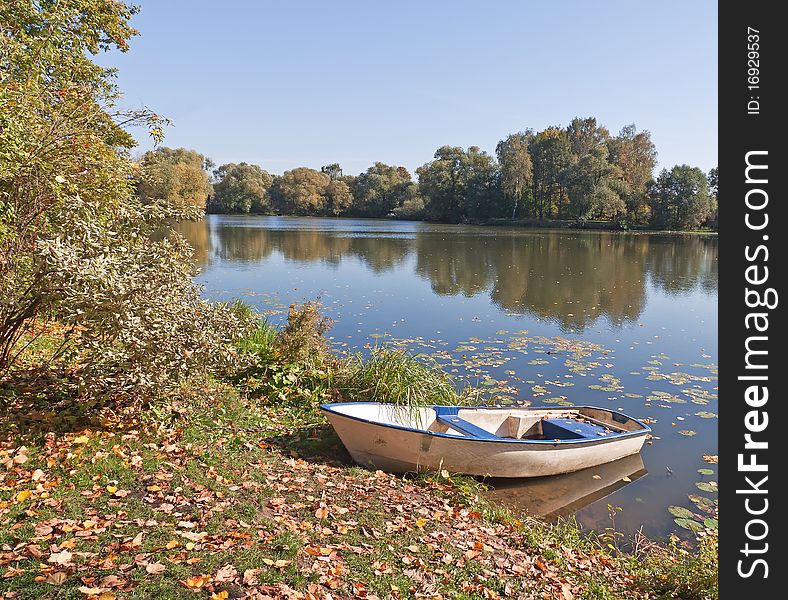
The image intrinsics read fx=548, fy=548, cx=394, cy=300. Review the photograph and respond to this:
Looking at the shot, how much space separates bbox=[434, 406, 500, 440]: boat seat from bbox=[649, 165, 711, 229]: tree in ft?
240

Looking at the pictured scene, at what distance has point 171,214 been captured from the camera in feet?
25.3

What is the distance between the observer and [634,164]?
82250 millimetres

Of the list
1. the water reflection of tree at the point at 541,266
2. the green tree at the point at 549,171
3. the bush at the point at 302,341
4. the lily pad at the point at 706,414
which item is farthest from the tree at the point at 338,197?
the lily pad at the point at 706,414

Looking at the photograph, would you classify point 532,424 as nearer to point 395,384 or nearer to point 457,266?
point 395,384

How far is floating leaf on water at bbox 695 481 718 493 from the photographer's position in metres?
7.88

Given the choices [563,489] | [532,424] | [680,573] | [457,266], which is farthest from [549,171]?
[680,573]

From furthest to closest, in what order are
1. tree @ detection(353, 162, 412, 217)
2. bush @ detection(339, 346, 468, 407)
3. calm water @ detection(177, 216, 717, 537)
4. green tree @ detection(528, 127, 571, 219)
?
1. tree @ detection(353, 162, 412, 217)
2. green tree @ detection(528, 127, 571, 219)
3. bush @ detection(339, 346, 468, 407)
4. calm water @ detection(177, 216, 717, 537)

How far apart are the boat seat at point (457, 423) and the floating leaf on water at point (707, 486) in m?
3.06

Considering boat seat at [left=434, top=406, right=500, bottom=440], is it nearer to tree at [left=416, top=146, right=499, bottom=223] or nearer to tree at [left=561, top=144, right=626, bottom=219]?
tree at [left=561, top=144, right=626, bottom=219]

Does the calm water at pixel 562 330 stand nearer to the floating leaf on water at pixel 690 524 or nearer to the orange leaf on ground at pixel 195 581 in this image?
the floating leaf on water at pixel 690 524

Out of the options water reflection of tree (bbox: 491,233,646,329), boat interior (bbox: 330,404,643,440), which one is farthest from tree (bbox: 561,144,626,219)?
boat interior (bbox: 330,404,643,440)

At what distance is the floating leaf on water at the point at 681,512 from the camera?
→ 722 cm
